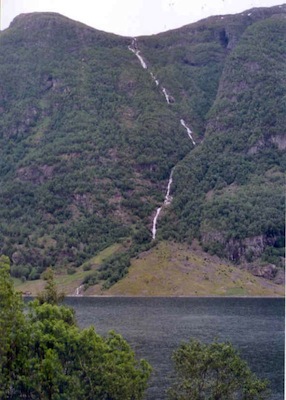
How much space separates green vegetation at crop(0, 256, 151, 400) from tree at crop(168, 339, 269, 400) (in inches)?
107

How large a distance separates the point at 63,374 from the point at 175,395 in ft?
29.9

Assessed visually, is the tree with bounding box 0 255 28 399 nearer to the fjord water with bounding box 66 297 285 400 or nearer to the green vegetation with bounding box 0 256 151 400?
the green vegetation with bounding box 0 256 151 400

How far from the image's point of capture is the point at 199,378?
48.5 meters

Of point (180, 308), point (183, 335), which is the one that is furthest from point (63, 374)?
point (180, 308)

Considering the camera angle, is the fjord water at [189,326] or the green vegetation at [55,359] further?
the fjord water at [189,326]

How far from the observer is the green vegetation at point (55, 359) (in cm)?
4266

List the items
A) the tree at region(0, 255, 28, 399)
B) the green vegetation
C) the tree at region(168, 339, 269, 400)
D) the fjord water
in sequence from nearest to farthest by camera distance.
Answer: the tree at region(0, 255, 28, 399) → the green vegetation → the tree at region(168, 339, 269, 400) → the fjord water

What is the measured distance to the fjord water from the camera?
3381 inches

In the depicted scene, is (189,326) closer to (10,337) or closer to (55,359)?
(55,359)

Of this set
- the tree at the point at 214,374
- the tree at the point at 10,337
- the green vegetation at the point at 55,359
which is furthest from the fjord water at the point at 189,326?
the tree at the point at 10,337

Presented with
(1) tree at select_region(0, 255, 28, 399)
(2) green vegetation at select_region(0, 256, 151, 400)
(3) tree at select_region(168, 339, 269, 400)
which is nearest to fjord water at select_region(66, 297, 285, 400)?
(3) tree at select_region(168, 339, 269, 400)

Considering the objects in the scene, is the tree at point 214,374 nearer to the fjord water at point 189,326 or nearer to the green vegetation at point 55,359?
the green vegetation at point 55,359

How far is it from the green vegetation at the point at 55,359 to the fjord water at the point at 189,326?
22.2m

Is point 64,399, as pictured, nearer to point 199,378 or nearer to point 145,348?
point 199,378
